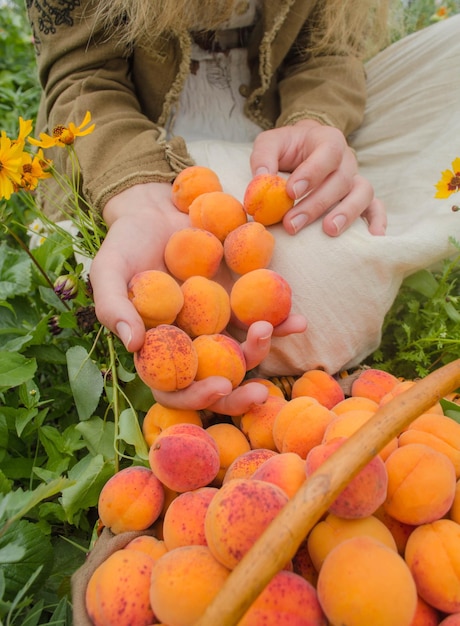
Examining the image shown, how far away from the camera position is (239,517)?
514 millimetres

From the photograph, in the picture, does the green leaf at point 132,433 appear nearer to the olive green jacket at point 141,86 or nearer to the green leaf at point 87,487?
the green leaf at point 87,487

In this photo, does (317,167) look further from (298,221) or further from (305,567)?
(305,567)

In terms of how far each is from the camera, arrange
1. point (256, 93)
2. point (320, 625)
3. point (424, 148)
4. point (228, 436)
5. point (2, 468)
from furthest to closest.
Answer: point (256, 93) < point (424, 148) < point (2, 468) < point (228, 436) < point (320, 625)

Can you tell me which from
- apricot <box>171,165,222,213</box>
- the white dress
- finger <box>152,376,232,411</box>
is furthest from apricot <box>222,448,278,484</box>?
apricot <box>171,165,222,213</box>

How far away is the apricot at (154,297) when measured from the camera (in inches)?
31.1

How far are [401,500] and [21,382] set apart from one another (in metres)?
0.61

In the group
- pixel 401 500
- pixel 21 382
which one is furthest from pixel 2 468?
pixel 401 500

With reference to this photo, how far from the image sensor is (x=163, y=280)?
0.82 meters

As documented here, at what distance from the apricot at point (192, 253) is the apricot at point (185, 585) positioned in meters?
0.50

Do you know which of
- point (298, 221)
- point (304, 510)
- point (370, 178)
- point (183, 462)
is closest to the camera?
point (304, 510)

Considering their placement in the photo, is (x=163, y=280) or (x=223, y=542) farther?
(x=163, y=280)

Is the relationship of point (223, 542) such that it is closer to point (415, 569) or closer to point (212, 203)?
point (415, 569)

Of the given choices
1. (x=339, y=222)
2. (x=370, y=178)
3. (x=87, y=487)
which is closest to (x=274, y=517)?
(x=87, y=487)

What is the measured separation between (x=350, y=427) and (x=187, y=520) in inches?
8.8
